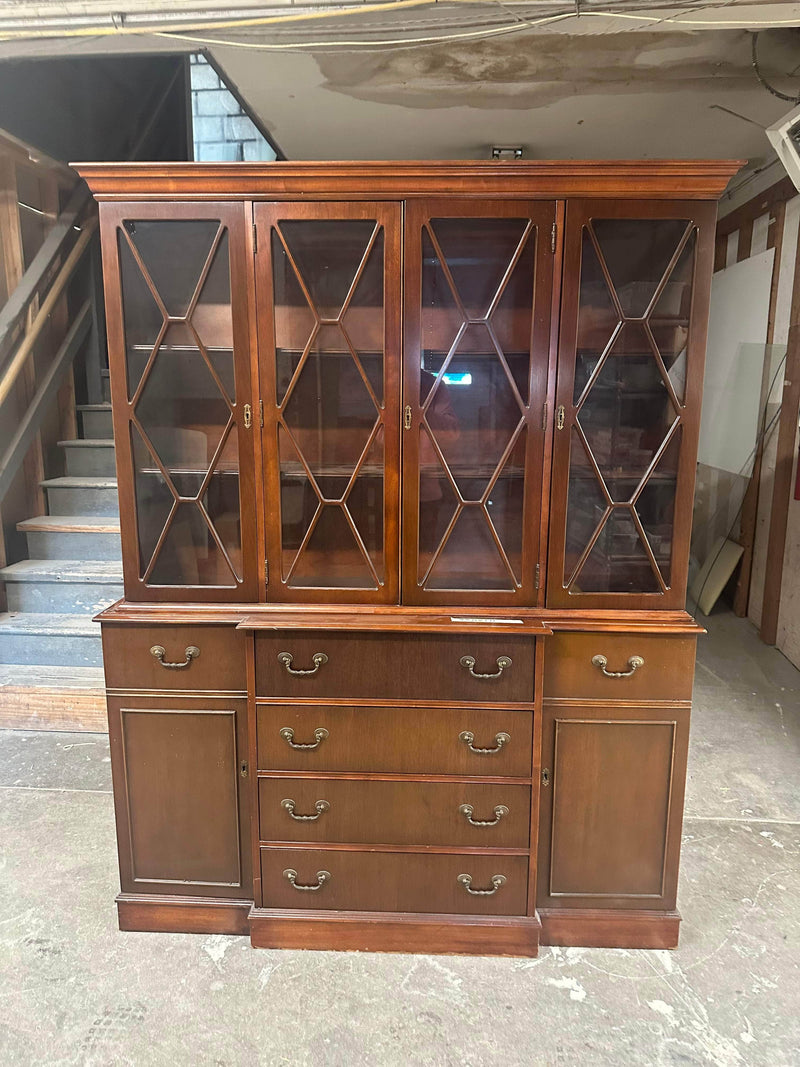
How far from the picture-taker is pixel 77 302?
11.4 ft

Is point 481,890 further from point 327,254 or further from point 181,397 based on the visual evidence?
point 327,254

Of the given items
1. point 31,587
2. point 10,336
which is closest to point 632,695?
point 31,587

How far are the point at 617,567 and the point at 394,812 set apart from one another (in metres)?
0.90

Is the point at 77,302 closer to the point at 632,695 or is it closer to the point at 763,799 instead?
the point at 632,695

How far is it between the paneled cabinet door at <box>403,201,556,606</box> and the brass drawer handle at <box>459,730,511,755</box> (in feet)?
1.16

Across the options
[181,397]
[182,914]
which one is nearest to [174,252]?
[181,397]

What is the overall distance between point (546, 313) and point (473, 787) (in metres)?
1.26

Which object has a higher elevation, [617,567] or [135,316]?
[135,316]

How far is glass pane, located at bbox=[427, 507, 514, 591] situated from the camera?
1733 mm

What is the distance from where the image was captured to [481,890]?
172cm

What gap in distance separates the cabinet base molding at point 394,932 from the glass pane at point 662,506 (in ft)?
3.42

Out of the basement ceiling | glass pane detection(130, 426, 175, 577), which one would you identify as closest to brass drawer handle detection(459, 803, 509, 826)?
glass pane detection(130, 426, 175, 577)

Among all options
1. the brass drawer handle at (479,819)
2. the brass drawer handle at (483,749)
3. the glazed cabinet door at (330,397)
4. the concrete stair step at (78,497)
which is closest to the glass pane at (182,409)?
the glazed cabinet door at (330,397)

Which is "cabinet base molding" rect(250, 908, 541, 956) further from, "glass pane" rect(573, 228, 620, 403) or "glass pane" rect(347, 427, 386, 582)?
"glass pane" rect(573, 228, 620, 403)
